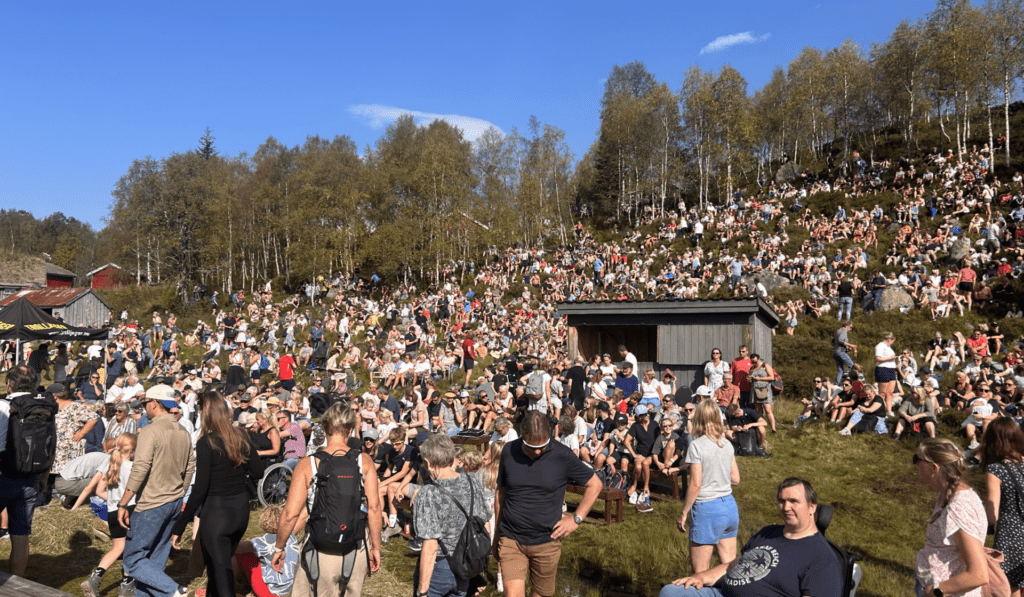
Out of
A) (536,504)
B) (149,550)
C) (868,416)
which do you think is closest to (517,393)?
(868,416)

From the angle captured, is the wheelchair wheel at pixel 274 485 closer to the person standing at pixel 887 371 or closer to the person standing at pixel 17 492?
the person standing at pixel 17 492

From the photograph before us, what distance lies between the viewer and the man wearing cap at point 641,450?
922 centimetres

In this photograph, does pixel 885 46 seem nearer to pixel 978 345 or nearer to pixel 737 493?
pixel 978 345

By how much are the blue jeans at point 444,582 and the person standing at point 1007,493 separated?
10.4 ft

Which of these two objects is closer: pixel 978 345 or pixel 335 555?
pixel 335 555

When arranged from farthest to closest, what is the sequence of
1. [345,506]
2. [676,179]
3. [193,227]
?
[676,179]
[193,227]
[345,506]

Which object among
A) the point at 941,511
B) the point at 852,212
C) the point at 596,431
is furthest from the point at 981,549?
the point at 852,212

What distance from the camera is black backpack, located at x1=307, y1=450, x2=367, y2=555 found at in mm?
3854

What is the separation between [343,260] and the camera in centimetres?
4284

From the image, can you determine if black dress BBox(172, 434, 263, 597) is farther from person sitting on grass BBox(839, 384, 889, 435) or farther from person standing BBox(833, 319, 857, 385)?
person standing BBox(833, 319, 857, 385)

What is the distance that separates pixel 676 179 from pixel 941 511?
4983cm

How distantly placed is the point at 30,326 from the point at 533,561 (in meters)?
19.8

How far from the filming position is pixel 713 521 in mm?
4898

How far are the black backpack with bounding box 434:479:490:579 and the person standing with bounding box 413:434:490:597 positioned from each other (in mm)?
13
